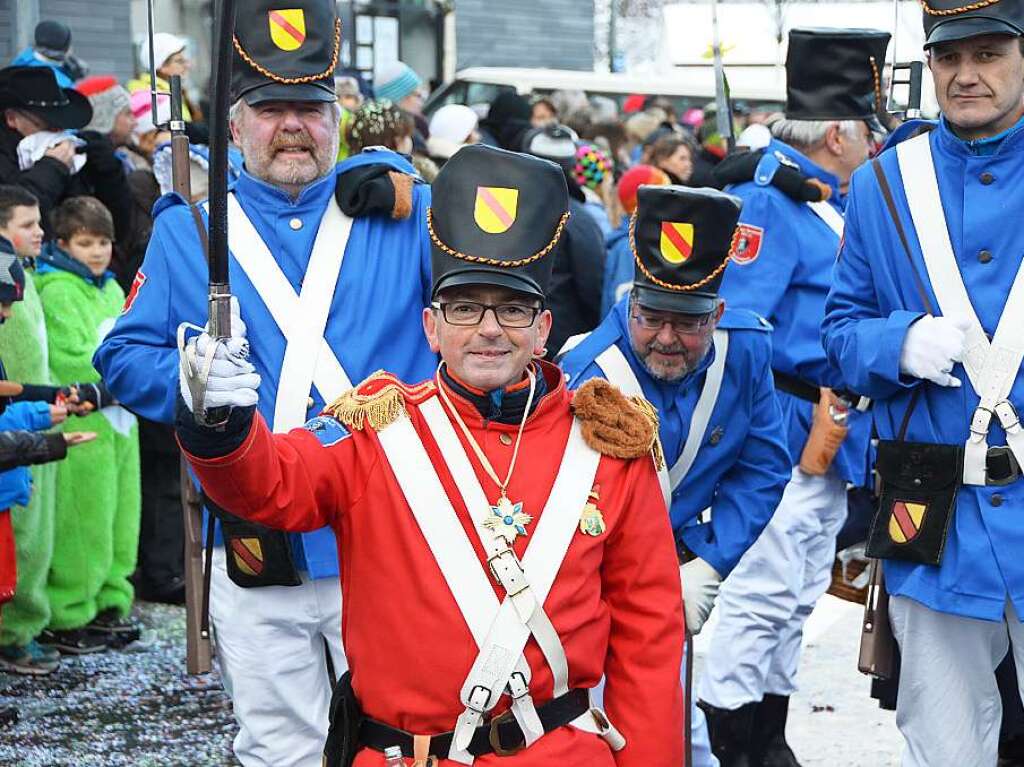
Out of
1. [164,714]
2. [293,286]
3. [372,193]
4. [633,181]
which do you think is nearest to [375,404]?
[293,286]

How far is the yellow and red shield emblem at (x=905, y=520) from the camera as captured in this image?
4.21 meters

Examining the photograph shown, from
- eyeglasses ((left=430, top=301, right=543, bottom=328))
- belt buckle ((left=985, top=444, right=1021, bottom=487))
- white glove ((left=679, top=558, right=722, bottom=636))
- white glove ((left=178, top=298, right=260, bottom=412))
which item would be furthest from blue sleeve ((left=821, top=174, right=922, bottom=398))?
white glove ((left=178, top=298, right=260, bottom=412))

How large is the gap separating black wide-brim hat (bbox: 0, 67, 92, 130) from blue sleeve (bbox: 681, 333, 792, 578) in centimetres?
436

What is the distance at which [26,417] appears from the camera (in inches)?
246

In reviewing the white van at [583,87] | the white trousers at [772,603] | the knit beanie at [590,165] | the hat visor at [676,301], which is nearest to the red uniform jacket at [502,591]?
the hat visor at [676,301]

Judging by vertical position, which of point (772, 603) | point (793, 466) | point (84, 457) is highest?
point (793, 466)

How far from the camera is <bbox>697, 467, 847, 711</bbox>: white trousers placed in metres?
5.89

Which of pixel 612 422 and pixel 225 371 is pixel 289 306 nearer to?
pixel 612 422

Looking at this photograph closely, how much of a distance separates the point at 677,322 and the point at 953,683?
1.17m

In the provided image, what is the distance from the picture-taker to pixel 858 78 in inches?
249

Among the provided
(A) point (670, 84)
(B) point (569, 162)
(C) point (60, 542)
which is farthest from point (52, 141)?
(A) point (670, 84)

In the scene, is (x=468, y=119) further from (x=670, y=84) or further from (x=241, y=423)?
(x=670, y=84)

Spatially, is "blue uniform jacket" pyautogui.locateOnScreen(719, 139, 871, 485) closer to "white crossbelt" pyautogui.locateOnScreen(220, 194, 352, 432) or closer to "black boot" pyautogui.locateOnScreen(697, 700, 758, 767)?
"black boot" pyautogui.locateOnScreen(697, 700, 758, 767)

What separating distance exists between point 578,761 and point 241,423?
1.00 m
